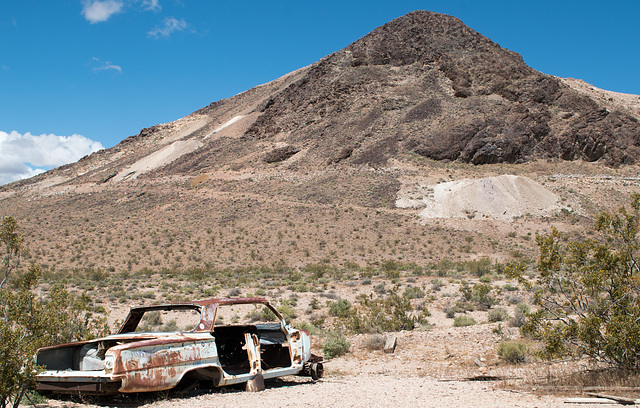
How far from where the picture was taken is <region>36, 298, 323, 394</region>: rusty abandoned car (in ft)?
19.2

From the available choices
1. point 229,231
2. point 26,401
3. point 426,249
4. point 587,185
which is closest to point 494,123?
point 587,185

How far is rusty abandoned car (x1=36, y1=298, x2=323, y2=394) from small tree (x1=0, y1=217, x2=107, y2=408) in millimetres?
400

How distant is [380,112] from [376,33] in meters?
24.4

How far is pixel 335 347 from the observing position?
10805mm

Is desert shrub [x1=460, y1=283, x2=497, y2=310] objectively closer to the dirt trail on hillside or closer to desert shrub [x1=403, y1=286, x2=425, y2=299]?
desert shrub [x1=403, y1=286, x2=425, y2=299]

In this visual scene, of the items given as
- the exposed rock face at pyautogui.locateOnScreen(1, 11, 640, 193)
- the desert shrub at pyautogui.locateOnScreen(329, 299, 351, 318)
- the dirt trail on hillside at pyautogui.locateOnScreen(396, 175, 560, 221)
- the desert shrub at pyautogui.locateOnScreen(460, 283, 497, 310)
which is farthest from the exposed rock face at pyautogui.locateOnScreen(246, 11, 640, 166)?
the desert shrub at pyautogui.locateOnScreen(329, 299, 351, 318)

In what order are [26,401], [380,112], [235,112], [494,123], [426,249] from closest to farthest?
1. [26,401]
2. [426,249]
3. [494,123]
4. [380,112]
5. [235,112]

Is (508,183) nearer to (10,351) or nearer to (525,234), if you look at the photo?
(525,234)

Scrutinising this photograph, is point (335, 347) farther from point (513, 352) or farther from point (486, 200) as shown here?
point (486, 200)

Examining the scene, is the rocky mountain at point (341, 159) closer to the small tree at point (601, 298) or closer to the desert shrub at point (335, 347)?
the desert shrub at point (335, 347)

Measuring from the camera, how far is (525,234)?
37.4m

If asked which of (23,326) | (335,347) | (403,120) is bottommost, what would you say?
(335,347)

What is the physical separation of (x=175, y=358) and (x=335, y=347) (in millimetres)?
5177

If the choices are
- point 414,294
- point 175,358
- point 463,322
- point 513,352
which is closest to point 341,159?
point 414,294
